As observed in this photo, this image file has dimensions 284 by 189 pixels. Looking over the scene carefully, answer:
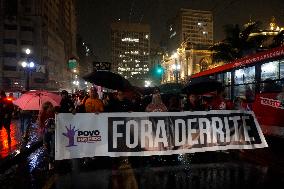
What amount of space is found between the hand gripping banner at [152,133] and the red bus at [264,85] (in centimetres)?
312

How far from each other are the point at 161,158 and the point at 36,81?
8428 centimetres

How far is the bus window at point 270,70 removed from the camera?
13.0 m

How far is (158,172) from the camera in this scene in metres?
8.38

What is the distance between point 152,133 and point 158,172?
1.10m

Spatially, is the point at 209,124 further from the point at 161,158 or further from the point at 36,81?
the point at 36,81

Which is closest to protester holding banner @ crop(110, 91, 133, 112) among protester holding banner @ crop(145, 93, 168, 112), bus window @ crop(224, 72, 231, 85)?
protester holding banner @ crop(145, 93, 168, 112)

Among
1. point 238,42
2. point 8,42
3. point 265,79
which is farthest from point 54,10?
point 265,79

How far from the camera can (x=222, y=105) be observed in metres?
12.0

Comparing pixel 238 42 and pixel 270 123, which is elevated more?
pixel 238 42

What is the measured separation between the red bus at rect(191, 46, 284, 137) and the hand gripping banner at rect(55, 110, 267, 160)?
10.2 ft

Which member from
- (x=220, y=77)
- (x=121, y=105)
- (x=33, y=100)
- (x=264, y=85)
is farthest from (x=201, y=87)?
(x=33, y=100)

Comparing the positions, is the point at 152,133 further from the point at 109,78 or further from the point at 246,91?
the point at 246,91

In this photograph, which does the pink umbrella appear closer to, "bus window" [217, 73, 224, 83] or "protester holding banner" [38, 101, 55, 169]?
"protester holding banner" [38, 101, 55, 169]

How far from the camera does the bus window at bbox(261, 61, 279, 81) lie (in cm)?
1300
